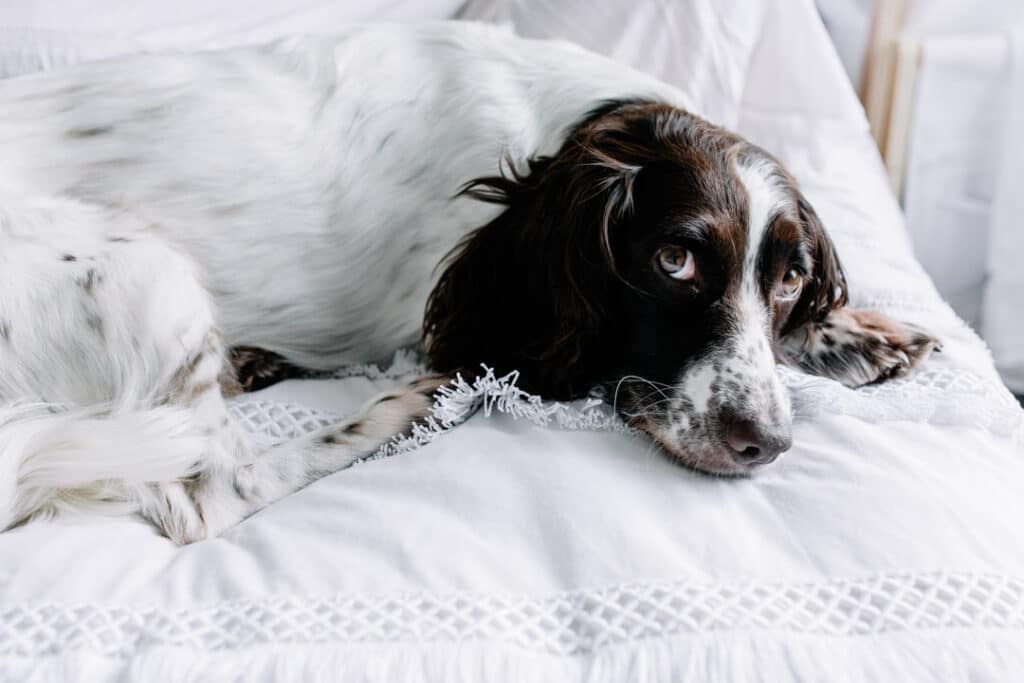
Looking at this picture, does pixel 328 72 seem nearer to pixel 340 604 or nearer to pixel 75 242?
pixel 75 242

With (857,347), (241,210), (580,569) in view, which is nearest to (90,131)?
(241,210)

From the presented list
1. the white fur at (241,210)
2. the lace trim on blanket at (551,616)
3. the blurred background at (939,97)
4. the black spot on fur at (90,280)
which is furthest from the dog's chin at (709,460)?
the blurred background at (939,97)

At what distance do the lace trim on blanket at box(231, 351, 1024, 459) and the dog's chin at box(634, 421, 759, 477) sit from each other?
0.13 meters

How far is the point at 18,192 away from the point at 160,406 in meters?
0.50

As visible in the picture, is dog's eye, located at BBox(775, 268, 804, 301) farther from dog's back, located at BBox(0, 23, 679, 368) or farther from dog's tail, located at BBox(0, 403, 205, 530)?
dog's tail, located at BBox(0, 403, 205, 530)

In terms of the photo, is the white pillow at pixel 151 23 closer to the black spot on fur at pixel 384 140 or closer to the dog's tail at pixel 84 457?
the black spot on fur at pixel 384 140

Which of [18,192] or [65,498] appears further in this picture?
[18,192]

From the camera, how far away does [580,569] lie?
1.15 meters

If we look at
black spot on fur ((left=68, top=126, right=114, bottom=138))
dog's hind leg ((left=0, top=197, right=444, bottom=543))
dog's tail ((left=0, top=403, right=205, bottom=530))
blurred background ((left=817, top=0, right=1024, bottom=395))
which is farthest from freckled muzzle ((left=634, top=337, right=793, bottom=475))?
blurred background ((left=817, top=0, right=1024, bottom=395))

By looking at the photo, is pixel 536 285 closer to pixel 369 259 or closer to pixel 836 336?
pixel 369 259

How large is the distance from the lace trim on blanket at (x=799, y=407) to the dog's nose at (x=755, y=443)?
0.18 meters

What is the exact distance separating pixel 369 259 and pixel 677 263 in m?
0.70

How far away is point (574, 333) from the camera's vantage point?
5.18ft

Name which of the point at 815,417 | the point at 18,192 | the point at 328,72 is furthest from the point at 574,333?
the point at 18,192
